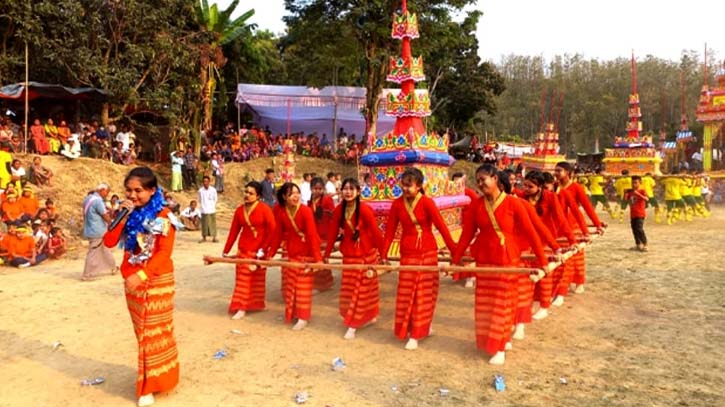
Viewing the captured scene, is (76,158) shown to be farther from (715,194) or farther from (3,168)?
(715,194)

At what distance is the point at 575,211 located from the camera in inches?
284

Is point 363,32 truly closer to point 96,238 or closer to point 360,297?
point 96,238

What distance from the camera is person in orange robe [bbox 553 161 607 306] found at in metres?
7.14

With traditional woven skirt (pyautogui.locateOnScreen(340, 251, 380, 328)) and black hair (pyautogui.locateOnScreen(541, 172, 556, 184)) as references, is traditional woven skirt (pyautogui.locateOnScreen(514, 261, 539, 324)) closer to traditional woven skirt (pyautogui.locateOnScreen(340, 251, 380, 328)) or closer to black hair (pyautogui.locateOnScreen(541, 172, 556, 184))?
traditional woven skirt (pyautogui.locateOnScreen(340, 251, 380, 328))

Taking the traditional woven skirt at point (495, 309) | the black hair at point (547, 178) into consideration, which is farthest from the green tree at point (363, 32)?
the traditional woven skirt at point (495, 309)

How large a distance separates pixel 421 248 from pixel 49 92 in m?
16.0

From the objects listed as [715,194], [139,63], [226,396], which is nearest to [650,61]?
[715,194]

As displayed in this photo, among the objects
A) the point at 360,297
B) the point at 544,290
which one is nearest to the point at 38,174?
the point at 360,297

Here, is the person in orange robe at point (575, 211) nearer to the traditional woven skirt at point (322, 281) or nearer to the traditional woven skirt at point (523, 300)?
the traditional woven skirt at point (523, 300)

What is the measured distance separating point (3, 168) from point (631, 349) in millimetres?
13933

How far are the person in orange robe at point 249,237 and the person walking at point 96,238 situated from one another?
3687 mm

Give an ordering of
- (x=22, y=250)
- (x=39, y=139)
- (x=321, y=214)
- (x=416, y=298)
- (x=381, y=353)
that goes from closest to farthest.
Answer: (x=381, y=353) < (x=416, y=298) < (x=321, y=214) < (x=22, y=250) < (x=39, y=139)

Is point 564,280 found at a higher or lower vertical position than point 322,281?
higher

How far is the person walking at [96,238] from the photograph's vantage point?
913 cm
